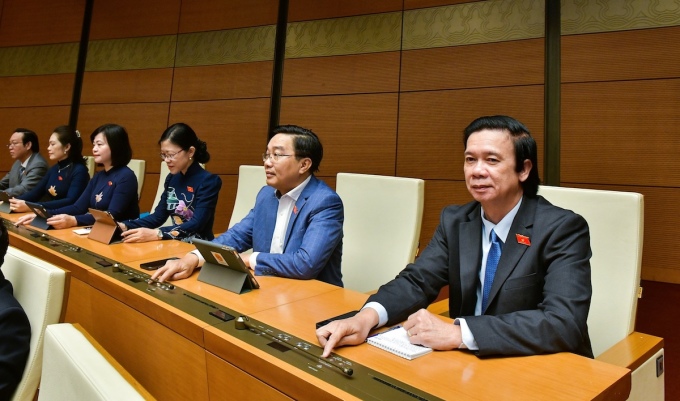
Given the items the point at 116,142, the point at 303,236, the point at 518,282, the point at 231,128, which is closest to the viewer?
the point at 518,282

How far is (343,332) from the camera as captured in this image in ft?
3.39

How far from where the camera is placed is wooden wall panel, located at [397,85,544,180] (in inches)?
138

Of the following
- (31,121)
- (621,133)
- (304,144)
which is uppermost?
(31,121)

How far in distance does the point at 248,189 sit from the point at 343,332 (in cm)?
205

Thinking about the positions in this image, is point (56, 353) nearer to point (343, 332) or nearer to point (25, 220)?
point (343, 332)

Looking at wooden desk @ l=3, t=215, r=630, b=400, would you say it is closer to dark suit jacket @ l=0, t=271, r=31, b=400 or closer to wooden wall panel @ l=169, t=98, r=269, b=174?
dark suit jacket @ l=0, t=271, r=31, b=400

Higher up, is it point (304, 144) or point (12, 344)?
point (304, 144)

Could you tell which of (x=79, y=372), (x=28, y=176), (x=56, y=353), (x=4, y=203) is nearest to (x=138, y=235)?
(x=56, y=353)

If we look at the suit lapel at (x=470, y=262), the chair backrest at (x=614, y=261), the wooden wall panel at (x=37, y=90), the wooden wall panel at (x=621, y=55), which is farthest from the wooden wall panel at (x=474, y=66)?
the wooden wall panel at (x=37, y=90)

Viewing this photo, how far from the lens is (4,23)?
593cm

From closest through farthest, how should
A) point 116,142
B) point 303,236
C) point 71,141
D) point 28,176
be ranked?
1. point 303,236
2. point 116,142
3. point 71,141
4. point 28,176

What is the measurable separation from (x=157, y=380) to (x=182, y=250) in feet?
2.71

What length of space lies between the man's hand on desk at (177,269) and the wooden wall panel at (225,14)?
357cm

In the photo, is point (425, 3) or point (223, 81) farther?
point (223, 81)
